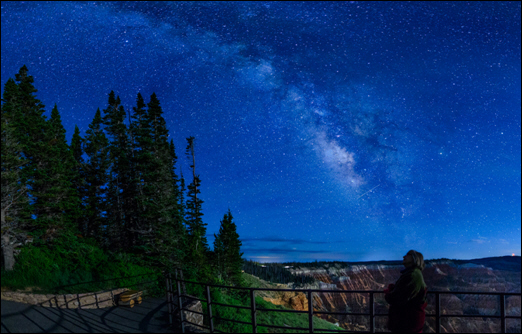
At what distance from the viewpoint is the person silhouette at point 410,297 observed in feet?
19.2

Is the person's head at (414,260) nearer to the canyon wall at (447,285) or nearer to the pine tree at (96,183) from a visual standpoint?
the pine tree at (96,183)

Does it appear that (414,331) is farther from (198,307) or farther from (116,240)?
(116,240)

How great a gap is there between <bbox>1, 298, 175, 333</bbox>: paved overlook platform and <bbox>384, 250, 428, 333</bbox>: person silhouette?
21.1 ft

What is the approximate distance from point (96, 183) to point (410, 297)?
4077cm

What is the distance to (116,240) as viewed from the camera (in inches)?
1292

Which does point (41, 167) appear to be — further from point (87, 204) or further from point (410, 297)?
point (410, 297)

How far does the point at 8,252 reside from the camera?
1753 centimetres

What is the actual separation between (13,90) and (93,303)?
20.8 meters

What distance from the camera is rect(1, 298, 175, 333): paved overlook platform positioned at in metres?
9.50

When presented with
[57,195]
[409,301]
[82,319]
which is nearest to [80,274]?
[82,319]

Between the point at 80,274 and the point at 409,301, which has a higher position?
the point at 409,301

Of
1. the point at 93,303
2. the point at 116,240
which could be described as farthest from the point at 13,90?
the point at 93,303

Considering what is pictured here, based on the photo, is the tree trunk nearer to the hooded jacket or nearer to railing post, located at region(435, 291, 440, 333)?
the hooded jacket

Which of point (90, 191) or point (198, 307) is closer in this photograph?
point (198, 307)
